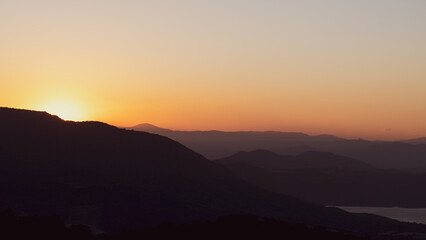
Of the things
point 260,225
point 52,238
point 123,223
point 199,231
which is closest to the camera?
point 52,238

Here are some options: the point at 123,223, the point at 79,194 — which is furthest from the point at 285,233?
the point at 79,194

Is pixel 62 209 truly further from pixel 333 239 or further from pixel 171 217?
pixel 333 239

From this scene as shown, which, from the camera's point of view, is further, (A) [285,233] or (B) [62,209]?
(B) [62,209]

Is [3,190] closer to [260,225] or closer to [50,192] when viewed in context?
[50,192]

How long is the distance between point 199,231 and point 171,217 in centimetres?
8924

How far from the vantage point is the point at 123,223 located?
7126 inches

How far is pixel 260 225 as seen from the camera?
112m

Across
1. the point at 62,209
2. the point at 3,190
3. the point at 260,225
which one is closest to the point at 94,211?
the point at 62,209

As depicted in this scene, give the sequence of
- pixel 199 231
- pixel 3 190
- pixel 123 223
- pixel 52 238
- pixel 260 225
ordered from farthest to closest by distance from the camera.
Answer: pixel 3 190 < pixel 123 223 < pixel 260 225 < pixel 199 231 < pixel 52 238

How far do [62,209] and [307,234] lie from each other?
288ft

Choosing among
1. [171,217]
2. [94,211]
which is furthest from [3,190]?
[171,217]

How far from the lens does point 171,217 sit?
19225 centimetres

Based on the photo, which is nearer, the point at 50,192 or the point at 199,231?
the point at 199,231

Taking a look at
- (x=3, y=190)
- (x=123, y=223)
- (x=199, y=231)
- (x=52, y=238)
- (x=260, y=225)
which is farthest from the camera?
(x=3, y=190)
